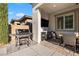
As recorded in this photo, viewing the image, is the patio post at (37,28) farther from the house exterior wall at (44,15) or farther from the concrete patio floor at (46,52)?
the concrete patio floor at (46,52)

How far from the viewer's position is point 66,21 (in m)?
9.05

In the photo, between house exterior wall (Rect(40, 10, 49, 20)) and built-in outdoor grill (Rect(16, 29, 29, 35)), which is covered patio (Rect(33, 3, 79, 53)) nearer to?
house exterior wall (Rect(40, 10, 49, 20))

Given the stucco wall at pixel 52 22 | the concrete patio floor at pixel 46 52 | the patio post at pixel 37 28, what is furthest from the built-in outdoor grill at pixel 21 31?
the stucco wall at pixel 52 22

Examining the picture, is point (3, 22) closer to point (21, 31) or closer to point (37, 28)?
point (21, 31)

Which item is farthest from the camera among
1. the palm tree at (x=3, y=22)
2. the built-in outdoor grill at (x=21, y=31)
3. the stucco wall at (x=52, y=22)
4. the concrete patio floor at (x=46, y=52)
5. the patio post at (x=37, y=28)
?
the stucco wall at (x=52, y=22)

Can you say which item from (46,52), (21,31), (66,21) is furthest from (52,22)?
(46,52)

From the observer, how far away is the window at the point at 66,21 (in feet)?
28.0

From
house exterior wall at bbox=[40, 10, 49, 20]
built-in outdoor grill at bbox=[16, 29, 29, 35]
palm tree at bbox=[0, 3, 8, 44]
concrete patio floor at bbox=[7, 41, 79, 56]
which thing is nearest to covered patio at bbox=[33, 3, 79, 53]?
house exterior wall at bbox=[40, 10, 49, 20]

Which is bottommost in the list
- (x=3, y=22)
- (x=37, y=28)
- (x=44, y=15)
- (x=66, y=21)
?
(x=37, y=28)

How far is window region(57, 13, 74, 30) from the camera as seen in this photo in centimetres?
853

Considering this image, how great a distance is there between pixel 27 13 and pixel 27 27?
1292mm

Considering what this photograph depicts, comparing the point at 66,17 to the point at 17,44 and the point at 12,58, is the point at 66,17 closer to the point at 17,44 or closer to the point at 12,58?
the point at 17,44

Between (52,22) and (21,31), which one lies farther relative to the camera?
(52,22)

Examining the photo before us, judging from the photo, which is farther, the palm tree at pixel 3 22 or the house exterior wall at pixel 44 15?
the house exterior wall at pixel 44 15
